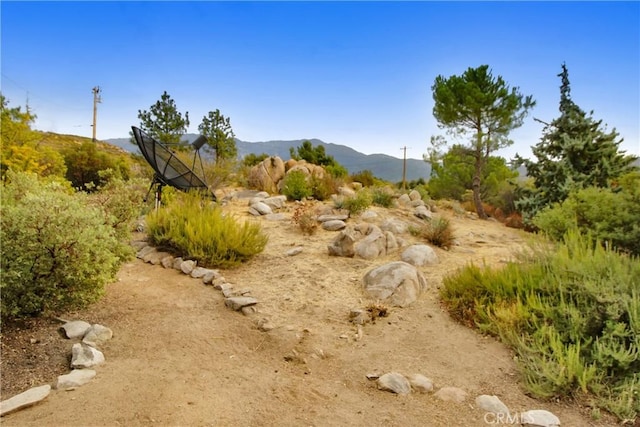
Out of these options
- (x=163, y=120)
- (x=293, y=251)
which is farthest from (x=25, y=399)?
(x=163, y=120)

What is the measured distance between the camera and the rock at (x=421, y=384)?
7.00 ft

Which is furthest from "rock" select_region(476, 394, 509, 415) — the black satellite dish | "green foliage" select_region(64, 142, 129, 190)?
"green foliage" select_region(64, 142, 129, 190)

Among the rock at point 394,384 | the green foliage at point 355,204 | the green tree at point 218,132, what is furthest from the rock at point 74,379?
the green tree at point 218,132

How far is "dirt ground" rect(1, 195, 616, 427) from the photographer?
1747 mm

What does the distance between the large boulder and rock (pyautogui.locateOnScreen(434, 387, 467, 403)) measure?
8845mm

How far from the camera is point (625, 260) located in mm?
3043

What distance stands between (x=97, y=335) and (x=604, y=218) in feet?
19.6

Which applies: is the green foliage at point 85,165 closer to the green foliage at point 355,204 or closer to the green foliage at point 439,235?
the green foliage at point 355,204

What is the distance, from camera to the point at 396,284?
3596mm

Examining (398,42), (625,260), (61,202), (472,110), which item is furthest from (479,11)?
(61,202)

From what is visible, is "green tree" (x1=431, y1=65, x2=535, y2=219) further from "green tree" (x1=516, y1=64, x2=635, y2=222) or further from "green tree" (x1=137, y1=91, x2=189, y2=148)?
"green tree" (x1=137, y1=91, x2=189, y2=148)

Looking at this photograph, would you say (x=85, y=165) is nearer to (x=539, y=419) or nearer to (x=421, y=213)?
(x=421, y=213)

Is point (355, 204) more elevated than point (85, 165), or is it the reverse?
point (85, 165)

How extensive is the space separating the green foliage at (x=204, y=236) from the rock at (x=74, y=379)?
2.32 metres
